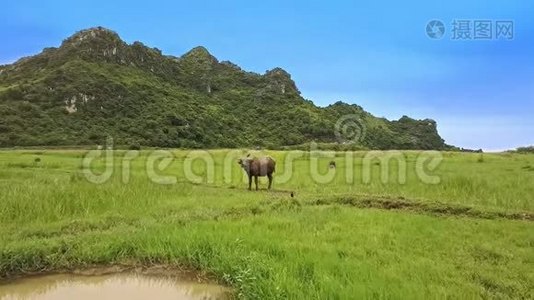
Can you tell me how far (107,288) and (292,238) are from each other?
3040mm

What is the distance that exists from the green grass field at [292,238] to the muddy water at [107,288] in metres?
0.33

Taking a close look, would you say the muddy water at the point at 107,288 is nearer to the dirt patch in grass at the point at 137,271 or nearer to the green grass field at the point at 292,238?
the dirt patch in grass at the point at 137,271

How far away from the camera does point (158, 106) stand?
6812 cm

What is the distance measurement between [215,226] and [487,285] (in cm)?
459

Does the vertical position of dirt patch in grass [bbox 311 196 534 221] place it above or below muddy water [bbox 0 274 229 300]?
above

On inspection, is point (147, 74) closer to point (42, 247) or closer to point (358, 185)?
point (358, 185)

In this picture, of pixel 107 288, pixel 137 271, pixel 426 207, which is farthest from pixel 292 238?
pixel 426 207

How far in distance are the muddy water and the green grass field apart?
1.09 ft

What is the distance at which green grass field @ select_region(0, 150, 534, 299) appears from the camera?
241 inches

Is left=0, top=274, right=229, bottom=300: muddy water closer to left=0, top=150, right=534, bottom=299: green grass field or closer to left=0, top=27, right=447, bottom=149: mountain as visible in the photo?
left=0, top=150, right=534, bottom=299: green grass field

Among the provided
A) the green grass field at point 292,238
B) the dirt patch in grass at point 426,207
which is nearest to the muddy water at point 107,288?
the green grass field at point 292,238

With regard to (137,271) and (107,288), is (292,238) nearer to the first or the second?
(137,271)

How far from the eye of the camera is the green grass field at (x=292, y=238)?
612 cm

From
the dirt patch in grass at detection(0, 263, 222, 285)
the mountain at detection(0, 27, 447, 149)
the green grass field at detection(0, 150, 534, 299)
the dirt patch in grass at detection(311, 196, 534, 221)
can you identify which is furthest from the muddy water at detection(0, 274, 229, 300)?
the mountain at detection(0, 27, 447, 149)
